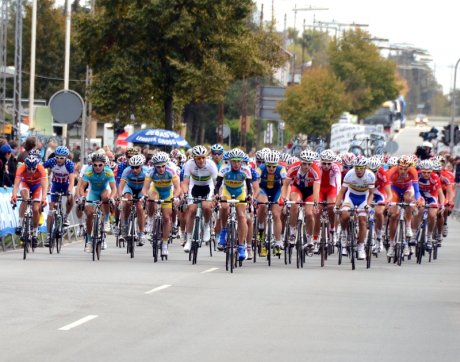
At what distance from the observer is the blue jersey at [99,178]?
24.8 m

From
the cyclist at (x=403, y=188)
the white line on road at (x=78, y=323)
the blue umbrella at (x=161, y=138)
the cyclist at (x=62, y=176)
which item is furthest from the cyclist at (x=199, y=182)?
the blue umbrella at (x=161, y=138)

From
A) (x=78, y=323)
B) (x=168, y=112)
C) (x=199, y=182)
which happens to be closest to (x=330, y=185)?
(x=199, y=182)

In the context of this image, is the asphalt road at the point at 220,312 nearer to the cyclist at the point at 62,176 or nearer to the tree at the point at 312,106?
the cyclist at the point at 62,176

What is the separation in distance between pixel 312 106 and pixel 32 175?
77737 millimetres

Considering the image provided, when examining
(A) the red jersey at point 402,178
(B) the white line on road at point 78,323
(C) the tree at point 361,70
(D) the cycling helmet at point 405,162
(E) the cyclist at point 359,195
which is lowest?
(B) the white line on road at point 78,323

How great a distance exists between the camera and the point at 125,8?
43812 mm

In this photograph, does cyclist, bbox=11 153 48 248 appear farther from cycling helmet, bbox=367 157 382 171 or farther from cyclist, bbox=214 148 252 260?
cycling helmet, bbox=367 157 382 171

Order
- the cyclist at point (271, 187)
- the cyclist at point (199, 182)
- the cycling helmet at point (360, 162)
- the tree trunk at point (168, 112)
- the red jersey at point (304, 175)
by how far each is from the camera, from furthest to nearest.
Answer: the tree trunk at point (168, 112) → the cycling helmet at point (360, 162) → the red jersey at point (304, 175) → the cyclist at point (271, 187) → the cyclist at point (199, 182)

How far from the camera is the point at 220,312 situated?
607 inches

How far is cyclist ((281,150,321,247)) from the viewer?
24234 millimetres

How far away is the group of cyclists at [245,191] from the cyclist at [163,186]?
16 millimetres

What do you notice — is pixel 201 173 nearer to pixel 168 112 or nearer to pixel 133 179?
pixel 133 179

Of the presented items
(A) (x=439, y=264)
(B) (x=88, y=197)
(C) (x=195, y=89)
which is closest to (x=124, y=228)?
(B) (x=88, y=197)

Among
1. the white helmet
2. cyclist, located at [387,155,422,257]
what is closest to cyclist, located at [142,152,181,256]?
cyclist, located at [387,155,422,257]
